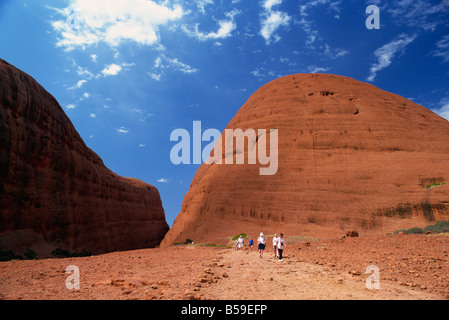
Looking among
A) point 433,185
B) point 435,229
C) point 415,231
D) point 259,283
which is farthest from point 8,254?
point 433,185

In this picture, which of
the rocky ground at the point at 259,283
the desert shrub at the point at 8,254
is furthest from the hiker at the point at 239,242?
the desert shrub at the point at 8,254

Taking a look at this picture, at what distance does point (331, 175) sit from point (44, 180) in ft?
81.9

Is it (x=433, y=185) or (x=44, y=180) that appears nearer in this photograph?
(x=44, y=180)

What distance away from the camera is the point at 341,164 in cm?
2578

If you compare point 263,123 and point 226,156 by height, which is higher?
point 263,123

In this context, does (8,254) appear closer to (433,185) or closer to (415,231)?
(415,231)

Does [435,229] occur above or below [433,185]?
below

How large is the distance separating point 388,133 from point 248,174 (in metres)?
15.8

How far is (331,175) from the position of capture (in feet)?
82.3
